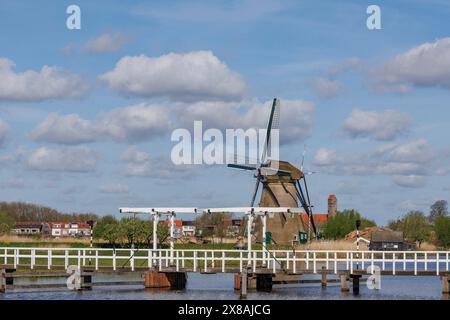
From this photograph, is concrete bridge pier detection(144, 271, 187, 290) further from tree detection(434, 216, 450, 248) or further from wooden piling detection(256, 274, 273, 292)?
tree detection(434, 216, 450, 248)

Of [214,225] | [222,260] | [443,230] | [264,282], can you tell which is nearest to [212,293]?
[222,260]

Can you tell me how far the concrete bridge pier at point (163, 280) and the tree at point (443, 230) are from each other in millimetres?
100364

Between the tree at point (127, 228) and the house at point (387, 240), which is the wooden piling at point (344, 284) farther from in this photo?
the house at point (387, 240)

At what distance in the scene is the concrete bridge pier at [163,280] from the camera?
5003 centimetres

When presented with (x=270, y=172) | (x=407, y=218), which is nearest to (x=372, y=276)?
(x=270, y=172)

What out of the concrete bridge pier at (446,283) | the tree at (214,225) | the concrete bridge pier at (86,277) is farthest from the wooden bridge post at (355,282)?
the tree at (214,225)

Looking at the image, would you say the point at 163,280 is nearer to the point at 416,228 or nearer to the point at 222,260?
→ the point at 222,260

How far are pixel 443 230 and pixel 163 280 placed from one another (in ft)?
337

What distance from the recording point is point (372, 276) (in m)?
51.9

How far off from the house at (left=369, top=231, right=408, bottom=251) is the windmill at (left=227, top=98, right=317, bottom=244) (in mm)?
37395

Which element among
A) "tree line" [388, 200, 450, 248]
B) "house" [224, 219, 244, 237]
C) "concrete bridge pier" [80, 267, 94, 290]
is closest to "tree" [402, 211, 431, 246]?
"tree line" [388, 200, 450, 248]

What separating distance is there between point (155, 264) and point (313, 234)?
236 feet

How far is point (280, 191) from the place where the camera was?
4385 inches
